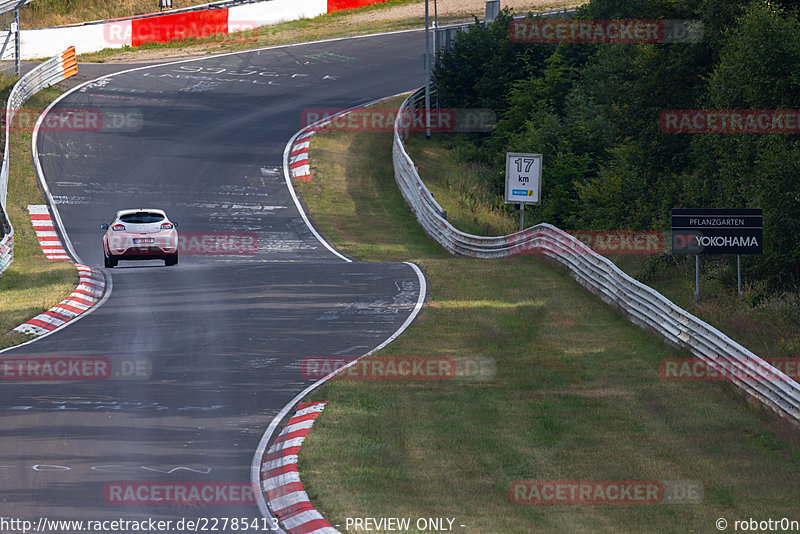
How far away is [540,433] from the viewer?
14.8 metres

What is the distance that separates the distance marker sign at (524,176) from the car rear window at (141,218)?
1175cm

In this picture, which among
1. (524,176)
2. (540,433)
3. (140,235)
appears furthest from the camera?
(524,176)

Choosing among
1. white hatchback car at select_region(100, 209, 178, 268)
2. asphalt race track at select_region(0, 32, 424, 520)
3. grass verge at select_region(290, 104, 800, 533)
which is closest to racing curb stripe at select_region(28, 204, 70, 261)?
asphalt race track at select_region(0, 32, 424, 520)

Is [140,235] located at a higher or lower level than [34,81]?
lower

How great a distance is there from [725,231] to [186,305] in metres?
11.6

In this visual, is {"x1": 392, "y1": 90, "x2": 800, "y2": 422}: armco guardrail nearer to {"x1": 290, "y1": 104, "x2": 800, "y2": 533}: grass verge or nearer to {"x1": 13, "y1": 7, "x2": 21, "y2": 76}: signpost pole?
{"x1": 290, "y1": 104, "x2": 800, "y2": 533}: grass verge

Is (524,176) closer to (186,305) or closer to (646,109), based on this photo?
(646,109)

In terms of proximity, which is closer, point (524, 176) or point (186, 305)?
point (186, 305)

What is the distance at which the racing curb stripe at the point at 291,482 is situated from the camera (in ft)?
37.0

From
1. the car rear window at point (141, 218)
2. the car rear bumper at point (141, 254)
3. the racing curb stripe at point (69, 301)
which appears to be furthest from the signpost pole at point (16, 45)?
the car rear window at point (141, 218)

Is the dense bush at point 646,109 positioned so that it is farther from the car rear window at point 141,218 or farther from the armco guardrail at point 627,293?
the car rear window at point 141,218

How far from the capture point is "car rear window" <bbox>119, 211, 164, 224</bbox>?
2661 cm

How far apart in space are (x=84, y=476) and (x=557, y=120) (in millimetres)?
36579

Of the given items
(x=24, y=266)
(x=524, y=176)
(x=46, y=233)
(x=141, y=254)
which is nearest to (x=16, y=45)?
(x=46, y=233)
